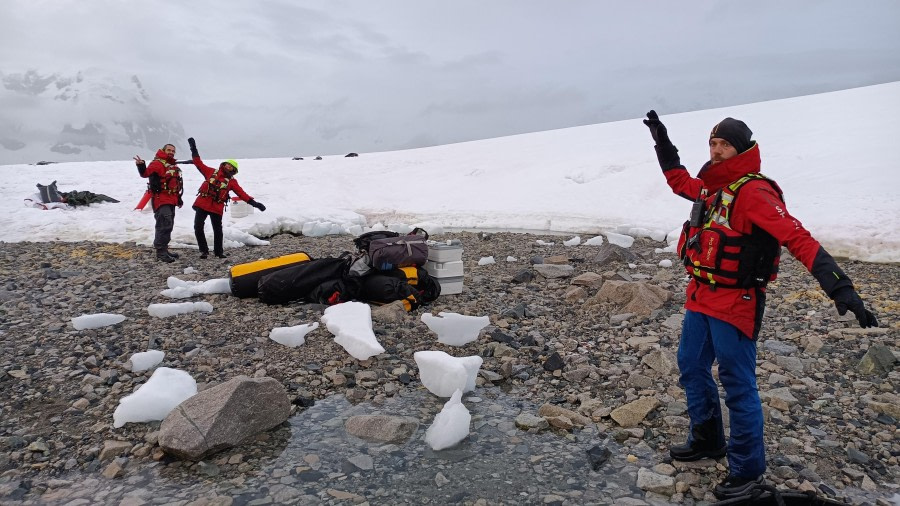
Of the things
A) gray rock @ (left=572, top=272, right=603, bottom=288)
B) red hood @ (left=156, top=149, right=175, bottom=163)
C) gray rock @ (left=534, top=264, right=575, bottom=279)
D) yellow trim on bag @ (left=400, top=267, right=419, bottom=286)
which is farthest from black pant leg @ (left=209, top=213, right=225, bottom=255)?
gray rock @ (left=572, top=272, right=603, bottom=288)

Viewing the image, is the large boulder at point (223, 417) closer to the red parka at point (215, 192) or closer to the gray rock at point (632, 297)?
the gray rock at point (632, 297)

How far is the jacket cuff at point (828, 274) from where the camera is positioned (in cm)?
245

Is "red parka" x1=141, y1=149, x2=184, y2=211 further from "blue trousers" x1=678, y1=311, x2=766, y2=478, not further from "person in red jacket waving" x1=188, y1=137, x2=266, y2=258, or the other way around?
"blue trousers" x1=678, y1=311, x2=766, y2=478

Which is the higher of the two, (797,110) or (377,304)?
(797,110)

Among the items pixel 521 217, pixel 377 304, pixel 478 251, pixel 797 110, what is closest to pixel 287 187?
pixel 521 217

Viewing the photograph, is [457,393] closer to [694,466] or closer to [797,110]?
[694,466]

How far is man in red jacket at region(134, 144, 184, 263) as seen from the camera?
9.13 m

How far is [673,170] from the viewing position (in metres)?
3.46

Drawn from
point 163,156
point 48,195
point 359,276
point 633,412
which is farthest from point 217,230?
point 48,195

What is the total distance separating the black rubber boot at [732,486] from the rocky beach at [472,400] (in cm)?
9

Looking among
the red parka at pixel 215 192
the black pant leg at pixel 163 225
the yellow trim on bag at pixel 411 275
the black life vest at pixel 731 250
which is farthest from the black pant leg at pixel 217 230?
the black life vest at pixel 731 250

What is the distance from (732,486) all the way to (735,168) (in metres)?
1.73

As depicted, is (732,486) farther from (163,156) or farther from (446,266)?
(163,156)

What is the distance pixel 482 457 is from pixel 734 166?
2274 millimetres
